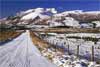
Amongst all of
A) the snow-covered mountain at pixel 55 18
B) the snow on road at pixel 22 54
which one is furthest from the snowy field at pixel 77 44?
the snow on road at pixel 22 54

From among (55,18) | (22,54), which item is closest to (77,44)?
(55,18)

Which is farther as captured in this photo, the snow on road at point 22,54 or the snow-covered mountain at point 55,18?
the snow-covered mountain at point 55,18

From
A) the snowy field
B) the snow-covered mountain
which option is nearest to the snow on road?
the snow-covered mountain

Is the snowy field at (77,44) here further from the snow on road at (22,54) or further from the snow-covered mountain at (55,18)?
the snow on road at (22,54)

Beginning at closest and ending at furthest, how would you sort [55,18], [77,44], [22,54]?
1. [22,54]
2. [77,44]
3. [55,18]

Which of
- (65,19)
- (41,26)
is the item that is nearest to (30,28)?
(41,26)

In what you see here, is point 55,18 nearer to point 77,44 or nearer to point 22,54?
point 77,44
